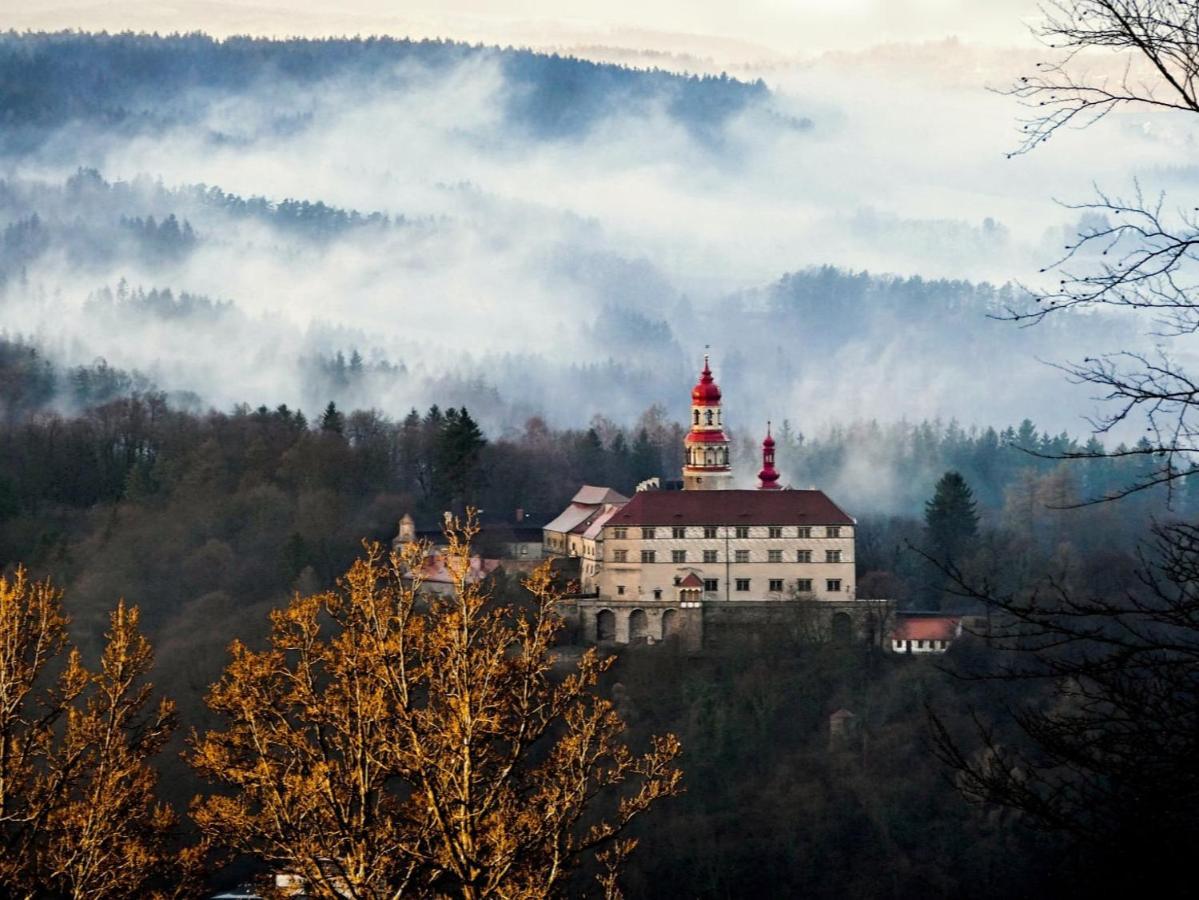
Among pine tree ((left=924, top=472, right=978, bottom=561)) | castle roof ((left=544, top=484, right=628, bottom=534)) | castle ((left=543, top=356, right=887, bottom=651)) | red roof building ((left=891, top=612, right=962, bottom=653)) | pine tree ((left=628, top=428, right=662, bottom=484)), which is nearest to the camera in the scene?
red roof building ((left=891, top=612, right=962, bottom=653))

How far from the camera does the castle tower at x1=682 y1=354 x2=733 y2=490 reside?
8369 cm

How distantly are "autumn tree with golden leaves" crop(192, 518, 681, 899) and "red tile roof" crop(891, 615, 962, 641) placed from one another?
52851 mm

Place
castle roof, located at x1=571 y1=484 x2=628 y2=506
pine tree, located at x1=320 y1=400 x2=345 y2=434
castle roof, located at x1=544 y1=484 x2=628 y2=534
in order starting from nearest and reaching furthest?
castle roof, located at x1=544 y1=484 x2=628 y2=534, castle roof, located at x1=571 y1=484 x2=628 y2=506, pine tree, located at x1=320 y1=400 x2=345 y2=434

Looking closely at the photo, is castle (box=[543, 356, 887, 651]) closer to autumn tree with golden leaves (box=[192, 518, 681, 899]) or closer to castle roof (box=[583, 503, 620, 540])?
castle roof (box=[583, 503, 620, 540])

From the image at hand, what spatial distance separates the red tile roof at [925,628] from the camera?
245 feet

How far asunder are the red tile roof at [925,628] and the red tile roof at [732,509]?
391 cm

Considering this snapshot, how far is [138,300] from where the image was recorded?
199 m

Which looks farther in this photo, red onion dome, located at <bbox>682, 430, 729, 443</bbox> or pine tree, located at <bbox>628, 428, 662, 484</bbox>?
pine tree, located at <bbox>628, 428, 662, 484</bbox>

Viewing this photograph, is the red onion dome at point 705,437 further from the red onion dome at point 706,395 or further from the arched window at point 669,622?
the arched window at point 669,622

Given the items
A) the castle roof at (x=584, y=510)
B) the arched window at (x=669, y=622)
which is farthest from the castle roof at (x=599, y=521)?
the arched window at (x=669, y=622)

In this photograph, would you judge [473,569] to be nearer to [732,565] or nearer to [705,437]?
[732,565]

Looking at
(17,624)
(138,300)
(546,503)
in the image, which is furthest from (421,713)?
(138,300)

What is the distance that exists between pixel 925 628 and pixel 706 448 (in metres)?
13.0

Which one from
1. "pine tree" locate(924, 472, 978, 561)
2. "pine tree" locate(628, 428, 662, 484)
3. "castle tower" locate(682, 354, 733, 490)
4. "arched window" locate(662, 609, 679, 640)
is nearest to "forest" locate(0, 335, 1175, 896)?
"pine tree" locate(628, 428, 662, 484)
